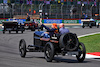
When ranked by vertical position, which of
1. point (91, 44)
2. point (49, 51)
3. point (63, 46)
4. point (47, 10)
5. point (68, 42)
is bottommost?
Result: point (91, 44)

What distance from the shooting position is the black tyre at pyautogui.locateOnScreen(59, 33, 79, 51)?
10313mm

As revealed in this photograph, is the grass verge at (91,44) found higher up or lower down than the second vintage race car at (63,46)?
lower down

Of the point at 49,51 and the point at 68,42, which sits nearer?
the point at 68,42

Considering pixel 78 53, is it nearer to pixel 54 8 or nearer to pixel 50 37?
pixel 50 37

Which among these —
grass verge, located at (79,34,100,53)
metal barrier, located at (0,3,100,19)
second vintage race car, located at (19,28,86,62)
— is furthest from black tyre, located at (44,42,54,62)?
metal barrier, located at (0,3,100,19)

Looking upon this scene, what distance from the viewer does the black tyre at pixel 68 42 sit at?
10313 mm

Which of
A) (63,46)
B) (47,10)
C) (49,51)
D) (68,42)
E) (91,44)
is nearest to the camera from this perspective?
(63,46)

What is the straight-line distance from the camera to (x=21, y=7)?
166ft

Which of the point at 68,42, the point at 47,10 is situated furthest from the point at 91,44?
the point at 47,10

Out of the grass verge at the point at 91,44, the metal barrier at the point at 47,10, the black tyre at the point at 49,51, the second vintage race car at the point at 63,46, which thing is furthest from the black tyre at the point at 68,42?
the metal barrier at the point at 47,10

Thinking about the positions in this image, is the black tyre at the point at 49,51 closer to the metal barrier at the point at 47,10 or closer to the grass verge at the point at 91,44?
the grass verge at the point at 91,44

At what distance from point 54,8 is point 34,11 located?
415cm

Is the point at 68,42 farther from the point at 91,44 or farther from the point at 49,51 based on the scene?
the point at 91,44

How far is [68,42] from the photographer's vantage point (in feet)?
34.1
